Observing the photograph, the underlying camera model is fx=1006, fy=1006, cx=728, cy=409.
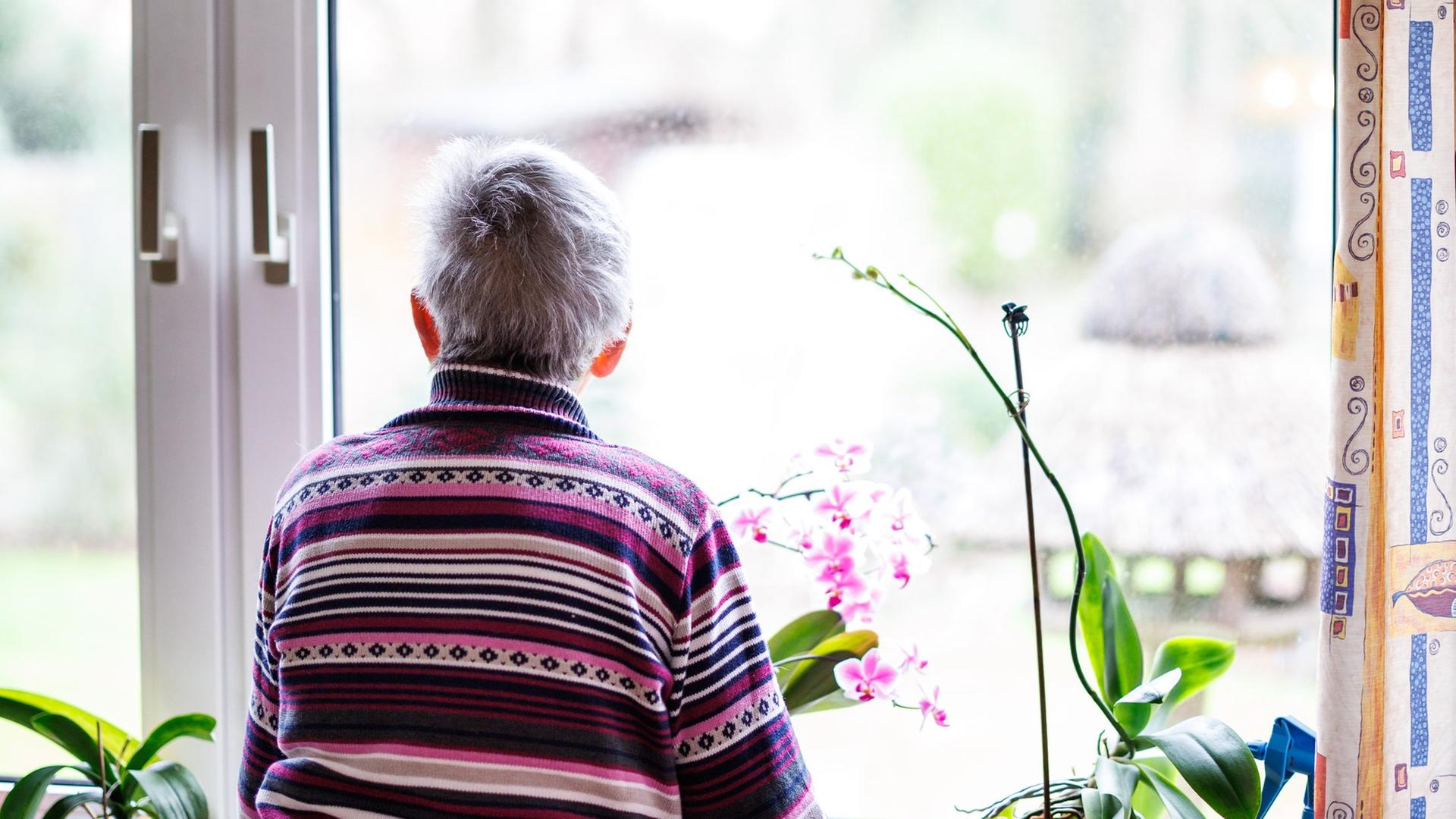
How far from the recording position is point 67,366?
56.2 inches

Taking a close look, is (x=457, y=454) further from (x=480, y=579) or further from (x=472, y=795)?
(x=472, y=795)

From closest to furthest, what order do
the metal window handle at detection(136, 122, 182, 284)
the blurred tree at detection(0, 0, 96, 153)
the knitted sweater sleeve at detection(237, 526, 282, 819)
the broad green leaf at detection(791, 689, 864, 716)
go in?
the knitted sweater sleeve at detection(237, 526, 282, 819) < the broad green leaf at detection(791, 689, 864, 716) < the metal window handle at detection(136, 122, 182, 284) < the blurred tree at detection(0, 0, 96, 153)

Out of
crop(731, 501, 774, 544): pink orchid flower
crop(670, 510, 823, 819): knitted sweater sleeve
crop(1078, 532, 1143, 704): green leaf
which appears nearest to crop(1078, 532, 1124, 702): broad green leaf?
crop(1078, 532, 1143, 704): green leaf

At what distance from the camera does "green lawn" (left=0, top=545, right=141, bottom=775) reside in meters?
1.46

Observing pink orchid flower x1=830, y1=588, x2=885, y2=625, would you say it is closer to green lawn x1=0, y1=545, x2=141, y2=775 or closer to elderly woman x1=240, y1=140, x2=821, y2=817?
elderly woman x1=240, y1=140, x2=821, y2=817

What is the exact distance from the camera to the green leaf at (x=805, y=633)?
1.18 metres

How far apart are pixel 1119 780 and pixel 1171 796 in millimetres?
53

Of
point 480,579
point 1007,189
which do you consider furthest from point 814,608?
point 480,579

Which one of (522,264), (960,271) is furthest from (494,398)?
(960,271)

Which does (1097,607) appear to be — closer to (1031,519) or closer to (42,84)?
(1031,519)

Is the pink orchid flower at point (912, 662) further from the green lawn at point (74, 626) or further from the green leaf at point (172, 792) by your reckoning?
the green lawn at point (74, 626)

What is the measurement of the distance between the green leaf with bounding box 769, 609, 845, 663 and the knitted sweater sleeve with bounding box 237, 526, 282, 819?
533 millimetres

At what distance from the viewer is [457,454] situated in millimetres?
815

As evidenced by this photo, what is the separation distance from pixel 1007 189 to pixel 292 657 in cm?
103
